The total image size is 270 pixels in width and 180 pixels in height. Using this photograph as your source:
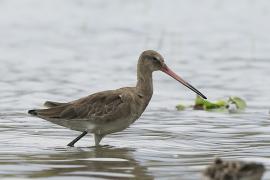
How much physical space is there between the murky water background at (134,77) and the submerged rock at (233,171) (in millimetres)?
1164

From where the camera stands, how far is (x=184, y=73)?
59.2ft

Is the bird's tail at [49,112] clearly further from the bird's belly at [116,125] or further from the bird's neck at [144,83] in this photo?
the bird's neck at [144,83]

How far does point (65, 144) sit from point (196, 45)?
10.7 metres

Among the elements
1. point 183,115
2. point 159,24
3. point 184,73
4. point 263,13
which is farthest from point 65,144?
point 263,13

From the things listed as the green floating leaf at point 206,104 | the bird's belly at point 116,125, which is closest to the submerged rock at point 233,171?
the bird's belly at point 116,125

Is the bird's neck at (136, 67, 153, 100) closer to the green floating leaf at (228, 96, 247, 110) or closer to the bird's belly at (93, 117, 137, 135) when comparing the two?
the bird's belly at (93, 117, 137, 135)

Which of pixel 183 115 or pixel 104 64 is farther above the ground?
pixel 104 64

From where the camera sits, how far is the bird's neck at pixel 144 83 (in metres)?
11.5

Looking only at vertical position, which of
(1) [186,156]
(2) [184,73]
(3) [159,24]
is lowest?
(1) [186,156]

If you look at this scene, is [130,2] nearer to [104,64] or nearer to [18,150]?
[104,64]

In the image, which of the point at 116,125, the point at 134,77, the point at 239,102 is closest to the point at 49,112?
the point at 116,125

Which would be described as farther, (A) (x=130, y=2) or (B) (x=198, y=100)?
(A) (x=130, y=2)

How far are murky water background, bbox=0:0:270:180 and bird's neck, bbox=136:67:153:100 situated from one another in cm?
60

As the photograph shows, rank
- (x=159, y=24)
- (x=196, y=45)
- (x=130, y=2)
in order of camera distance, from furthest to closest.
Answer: (x=130, y=2)
(x=159, y=24)
(x=196, y=45)
